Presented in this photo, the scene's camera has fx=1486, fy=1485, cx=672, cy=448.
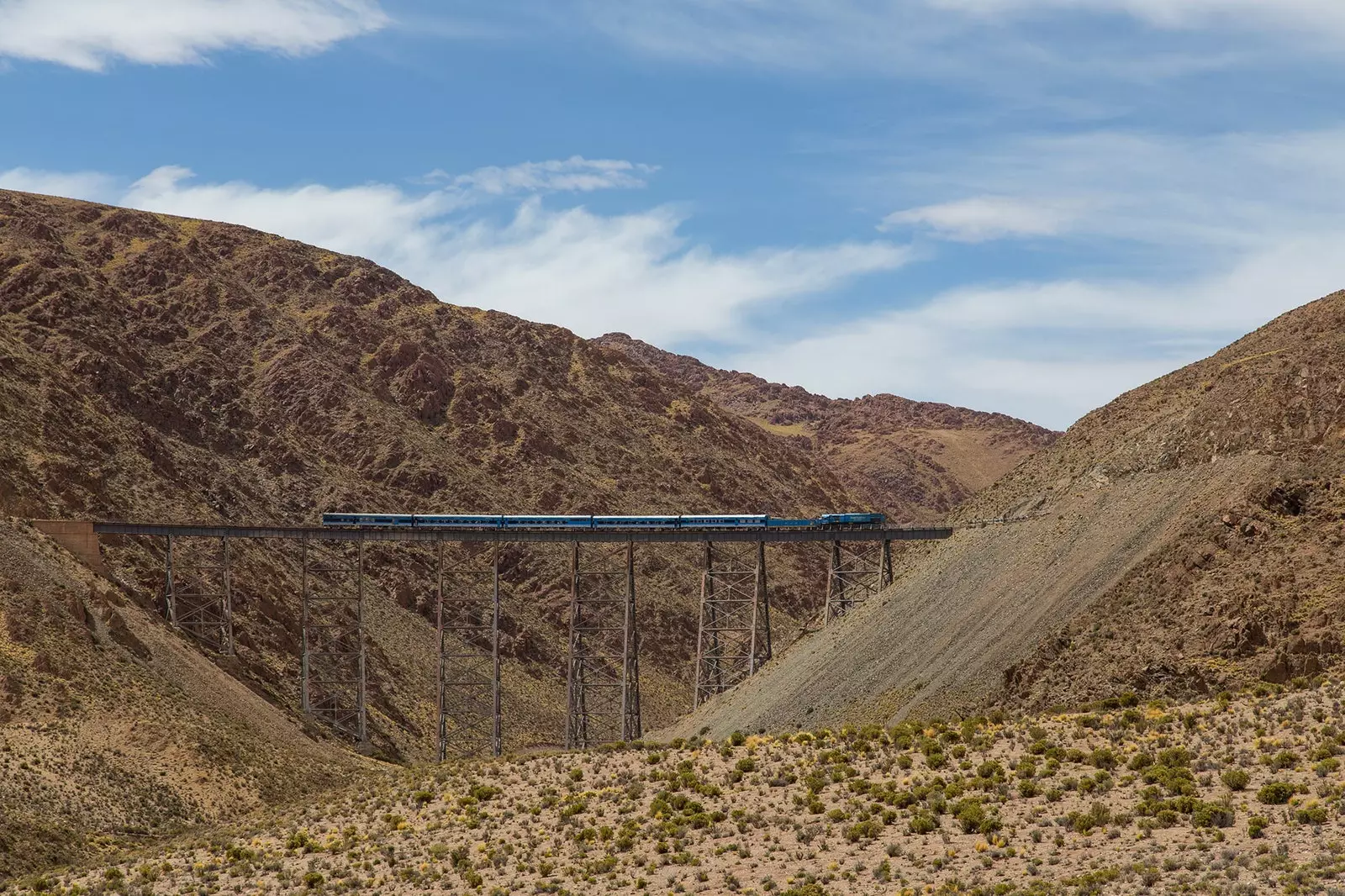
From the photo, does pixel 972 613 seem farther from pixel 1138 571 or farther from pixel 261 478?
pixel 261 478

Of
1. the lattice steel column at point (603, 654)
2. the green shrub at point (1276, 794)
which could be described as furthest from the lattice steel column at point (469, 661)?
the green shrub at point (1276, 794)

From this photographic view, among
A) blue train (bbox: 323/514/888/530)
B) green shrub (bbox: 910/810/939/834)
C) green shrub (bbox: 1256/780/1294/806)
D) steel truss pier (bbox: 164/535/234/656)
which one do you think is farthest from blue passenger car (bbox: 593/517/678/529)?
green shrub (bbox: 1256/780/1294/806)

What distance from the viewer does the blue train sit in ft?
225

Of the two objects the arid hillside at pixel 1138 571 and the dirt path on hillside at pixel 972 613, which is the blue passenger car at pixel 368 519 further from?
the arid hillside at pixel 1138 571

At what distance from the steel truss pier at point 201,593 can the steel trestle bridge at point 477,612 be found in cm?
9

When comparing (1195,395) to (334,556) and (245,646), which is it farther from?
(334,556)

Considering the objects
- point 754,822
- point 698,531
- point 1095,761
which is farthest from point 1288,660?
point 698,531

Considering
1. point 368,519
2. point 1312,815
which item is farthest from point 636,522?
point 1312,815

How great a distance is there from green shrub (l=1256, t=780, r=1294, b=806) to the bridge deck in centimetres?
3592

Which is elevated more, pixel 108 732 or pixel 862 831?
pixel 862 831

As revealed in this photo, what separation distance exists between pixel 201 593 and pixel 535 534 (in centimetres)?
1999

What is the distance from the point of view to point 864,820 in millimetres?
28812

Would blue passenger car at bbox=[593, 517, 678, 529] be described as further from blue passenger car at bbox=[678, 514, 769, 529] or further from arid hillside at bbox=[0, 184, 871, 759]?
arid hillside at bbox=[0, 184, 871, 759]

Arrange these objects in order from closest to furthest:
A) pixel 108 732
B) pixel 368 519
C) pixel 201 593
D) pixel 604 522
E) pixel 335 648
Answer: pixel 108 732
pixel 604 522
pixel 201 593
pixel 368 519
pixel 335 648
